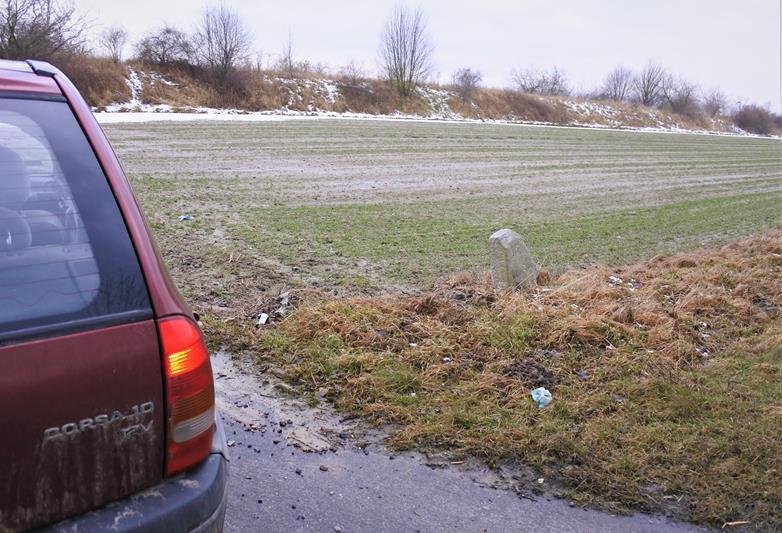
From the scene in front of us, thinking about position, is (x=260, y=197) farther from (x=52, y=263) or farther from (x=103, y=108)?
(x=103, y=108)

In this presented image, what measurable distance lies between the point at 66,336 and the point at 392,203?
9.89 m

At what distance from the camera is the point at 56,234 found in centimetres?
188

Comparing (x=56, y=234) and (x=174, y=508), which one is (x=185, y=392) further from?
(x=56, y=234)

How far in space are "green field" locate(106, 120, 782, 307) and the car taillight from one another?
364 cm

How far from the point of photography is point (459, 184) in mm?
14383

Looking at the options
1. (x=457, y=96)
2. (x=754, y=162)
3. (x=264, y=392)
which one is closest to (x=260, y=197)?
(x=264, y=392)

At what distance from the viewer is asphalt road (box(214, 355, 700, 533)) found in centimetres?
299

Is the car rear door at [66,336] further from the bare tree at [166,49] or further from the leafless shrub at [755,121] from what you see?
the leafless shrub at [755,121]

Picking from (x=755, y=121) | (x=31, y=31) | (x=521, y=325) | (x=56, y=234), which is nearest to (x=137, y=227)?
(x=56, y=234)

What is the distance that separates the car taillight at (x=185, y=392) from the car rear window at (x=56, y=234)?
5.3 inches

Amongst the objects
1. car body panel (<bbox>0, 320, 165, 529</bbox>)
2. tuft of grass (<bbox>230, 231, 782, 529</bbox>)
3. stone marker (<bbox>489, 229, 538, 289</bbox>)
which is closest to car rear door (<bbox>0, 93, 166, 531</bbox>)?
car body panel (<bbox>0, 320, 165, 529</bbox>)

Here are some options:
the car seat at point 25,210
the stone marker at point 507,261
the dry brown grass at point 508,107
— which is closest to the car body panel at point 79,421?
the car seat at point 25,210

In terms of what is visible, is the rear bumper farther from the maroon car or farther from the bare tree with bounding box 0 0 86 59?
the bare tree with bounding box 0 0 86 59

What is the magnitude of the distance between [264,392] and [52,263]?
2498mm
